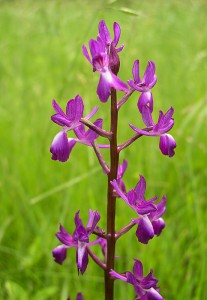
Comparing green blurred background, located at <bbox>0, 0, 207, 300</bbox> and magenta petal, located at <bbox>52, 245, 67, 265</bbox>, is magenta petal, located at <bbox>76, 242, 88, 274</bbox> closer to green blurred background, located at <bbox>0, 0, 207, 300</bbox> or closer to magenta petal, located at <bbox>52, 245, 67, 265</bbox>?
magenta petal, located at <bbox>52, 245, 67, 265</bbox>

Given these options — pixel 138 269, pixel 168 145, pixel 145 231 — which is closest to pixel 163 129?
pixel 168 145

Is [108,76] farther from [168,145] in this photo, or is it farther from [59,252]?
[59,252]

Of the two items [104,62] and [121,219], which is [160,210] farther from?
[121,219]

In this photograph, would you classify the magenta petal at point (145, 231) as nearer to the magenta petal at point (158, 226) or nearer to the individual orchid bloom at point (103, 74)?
the magenta petal at point (158, 226)

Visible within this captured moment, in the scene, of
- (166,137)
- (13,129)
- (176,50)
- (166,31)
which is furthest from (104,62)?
(166,31)

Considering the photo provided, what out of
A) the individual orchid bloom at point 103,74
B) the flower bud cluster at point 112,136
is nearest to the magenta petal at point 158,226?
the flower bud cluster at point 112,136

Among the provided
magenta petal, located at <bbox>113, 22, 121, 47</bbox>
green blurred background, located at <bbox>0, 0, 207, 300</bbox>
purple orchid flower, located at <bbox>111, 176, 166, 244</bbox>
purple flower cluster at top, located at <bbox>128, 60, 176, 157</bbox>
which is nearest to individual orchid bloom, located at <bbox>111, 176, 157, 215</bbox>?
purple orchid flower, located at <bbox>111, 176, 166, 244</bbox>
